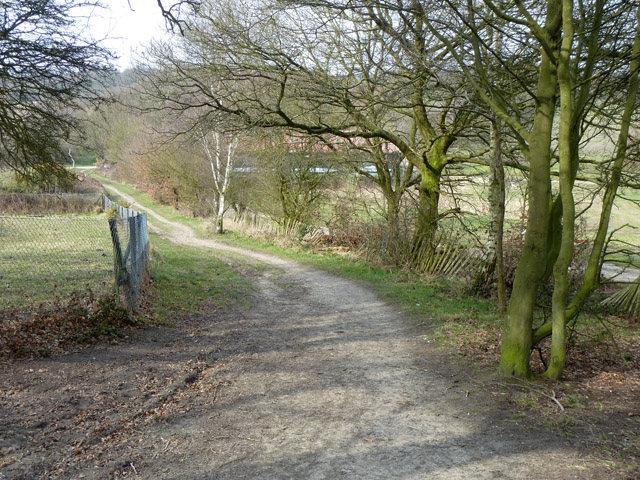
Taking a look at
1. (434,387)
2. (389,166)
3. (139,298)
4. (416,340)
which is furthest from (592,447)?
(389,166)

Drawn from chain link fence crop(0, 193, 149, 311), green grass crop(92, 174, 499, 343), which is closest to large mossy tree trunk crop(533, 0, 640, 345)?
green grass crop(92, 174, 499, 343)

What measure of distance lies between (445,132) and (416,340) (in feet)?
23.7

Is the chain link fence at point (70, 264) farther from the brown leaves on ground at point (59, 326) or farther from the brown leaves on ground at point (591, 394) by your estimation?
the brown leaves on ground at point (591, 394)

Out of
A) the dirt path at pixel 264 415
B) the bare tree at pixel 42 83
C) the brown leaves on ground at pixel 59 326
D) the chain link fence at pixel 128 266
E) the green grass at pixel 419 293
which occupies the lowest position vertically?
the dirt path at pixel 264 415

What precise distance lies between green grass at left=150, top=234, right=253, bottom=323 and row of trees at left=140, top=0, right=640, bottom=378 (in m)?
3.94

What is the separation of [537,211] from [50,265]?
12050 millimetres

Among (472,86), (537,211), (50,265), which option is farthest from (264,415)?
(50,265)

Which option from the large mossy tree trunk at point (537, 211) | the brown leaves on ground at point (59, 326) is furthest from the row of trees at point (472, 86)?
the brown leaves on ground at point (59, 326)

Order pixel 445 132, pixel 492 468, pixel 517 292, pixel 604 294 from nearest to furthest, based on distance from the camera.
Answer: pixel 492 468 < pixel 517 292 < pixel 604 294 < pixel 445 132

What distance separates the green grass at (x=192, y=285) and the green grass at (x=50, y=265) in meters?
1.10

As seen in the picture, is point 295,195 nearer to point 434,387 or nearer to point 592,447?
point 434,387

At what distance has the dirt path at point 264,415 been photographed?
3.89 m

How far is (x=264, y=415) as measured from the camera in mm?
4980

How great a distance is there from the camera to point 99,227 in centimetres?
2348
